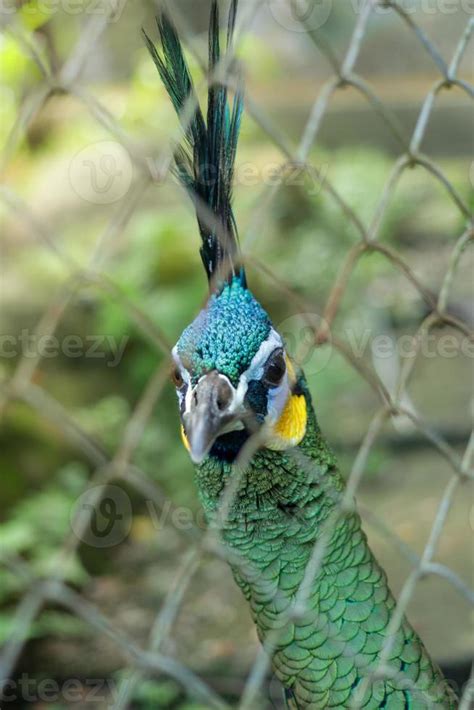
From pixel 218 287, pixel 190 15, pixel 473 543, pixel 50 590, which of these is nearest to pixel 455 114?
pixel 190 15

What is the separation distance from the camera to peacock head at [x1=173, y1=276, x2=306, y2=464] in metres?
1.09

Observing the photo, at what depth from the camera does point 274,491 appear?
1331mm

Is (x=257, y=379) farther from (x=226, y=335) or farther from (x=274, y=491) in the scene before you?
(x=274, y=491)

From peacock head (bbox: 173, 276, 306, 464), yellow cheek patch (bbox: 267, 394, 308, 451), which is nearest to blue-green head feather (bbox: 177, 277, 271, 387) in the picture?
peacock head (bbox: 173, 276, 306, 464)

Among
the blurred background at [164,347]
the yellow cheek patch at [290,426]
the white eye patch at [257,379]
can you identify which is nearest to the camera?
the white eye patch at [257,379]

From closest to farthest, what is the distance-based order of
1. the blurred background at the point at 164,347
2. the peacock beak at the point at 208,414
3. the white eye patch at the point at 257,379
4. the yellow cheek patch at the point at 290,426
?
1. the peacock beak at the point at 208,414
2. the white eye patch at the point at 257,379
3. the yellow cheek patch at the point at 290,426
4. the blurred background at the point at 164,347

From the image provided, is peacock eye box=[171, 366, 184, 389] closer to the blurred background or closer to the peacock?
the peacock

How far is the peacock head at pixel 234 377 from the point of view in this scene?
3.58 ft

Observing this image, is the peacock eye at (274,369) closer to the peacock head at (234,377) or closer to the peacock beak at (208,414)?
the peacock head at (234,377)

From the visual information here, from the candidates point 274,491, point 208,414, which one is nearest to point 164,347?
point 208,414

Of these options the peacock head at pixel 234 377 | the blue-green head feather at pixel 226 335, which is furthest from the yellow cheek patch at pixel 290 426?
the blue-green head feather at pixel 226 335

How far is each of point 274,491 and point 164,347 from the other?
376 millimetres

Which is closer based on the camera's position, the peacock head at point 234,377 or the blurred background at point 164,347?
the peacock head at point 234,377

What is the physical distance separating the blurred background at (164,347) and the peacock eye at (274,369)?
5 centimetres
